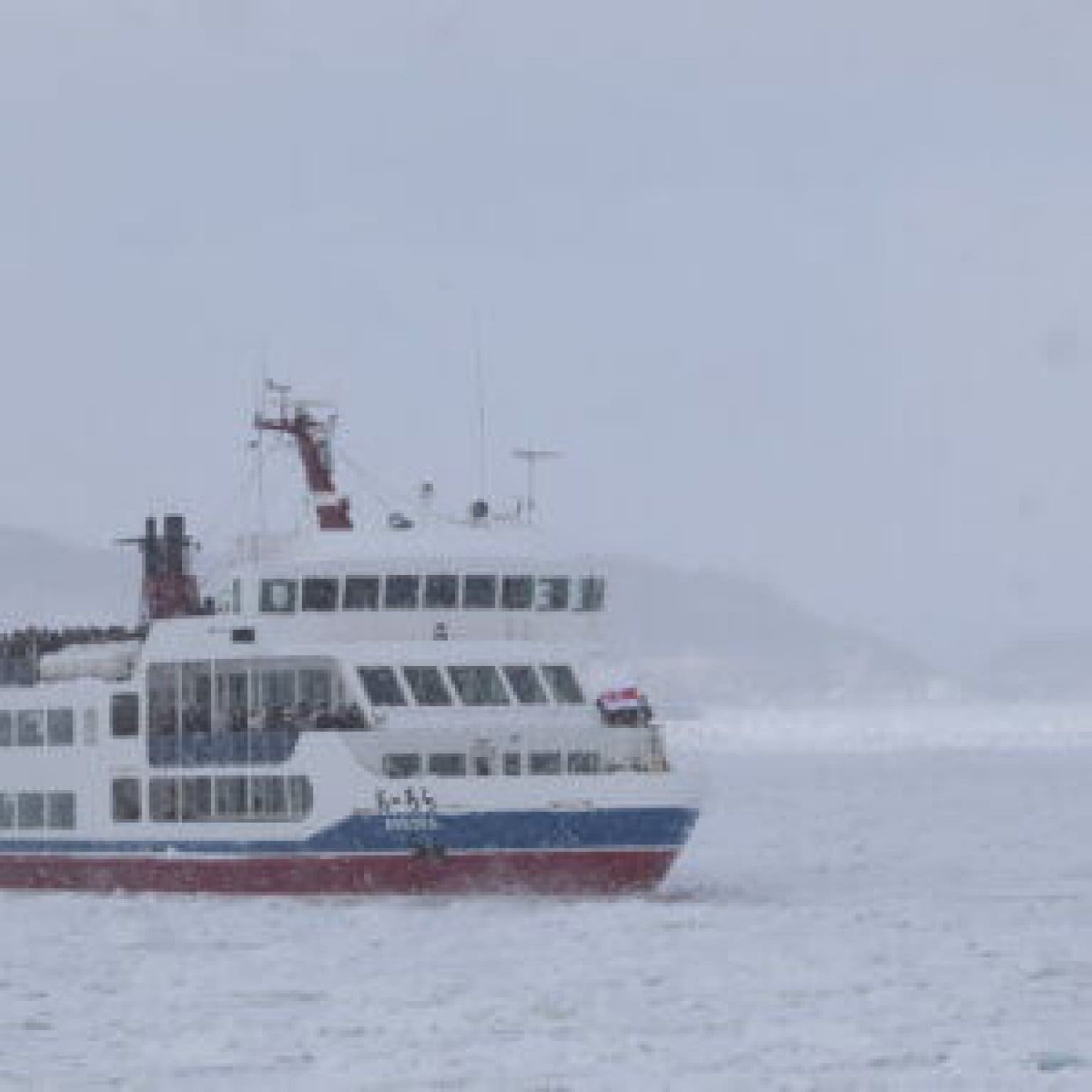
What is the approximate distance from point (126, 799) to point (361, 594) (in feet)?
21.6

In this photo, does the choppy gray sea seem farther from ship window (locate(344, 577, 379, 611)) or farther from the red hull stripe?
ship window (locate(344, 577, 379, 611))

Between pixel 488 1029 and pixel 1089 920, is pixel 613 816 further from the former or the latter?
pixel 488 1029

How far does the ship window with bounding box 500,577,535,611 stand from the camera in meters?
51.1

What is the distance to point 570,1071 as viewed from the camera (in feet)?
94.7

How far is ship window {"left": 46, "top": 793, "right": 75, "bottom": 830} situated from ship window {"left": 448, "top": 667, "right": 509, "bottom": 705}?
9.24 m

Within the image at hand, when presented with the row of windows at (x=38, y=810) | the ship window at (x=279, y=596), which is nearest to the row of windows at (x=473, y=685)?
the ship window at (x=279, y=596)

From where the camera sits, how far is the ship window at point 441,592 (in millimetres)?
50469

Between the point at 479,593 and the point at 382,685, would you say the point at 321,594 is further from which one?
the point at 479,593

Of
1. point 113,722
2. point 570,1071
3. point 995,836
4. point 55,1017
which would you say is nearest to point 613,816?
point 113,722

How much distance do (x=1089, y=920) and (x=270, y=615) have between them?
1549cm

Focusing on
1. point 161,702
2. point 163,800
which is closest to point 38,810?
point 163,800

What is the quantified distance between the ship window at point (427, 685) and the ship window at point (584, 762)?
2.46 m

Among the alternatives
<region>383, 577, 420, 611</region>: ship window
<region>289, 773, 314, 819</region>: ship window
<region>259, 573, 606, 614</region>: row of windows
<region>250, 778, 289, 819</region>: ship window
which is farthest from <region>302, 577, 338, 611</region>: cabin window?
<region>289, 773, 314, 819</region>: ship window

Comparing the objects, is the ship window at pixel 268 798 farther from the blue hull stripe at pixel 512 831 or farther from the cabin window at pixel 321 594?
the cabin window at pixel 321 594
